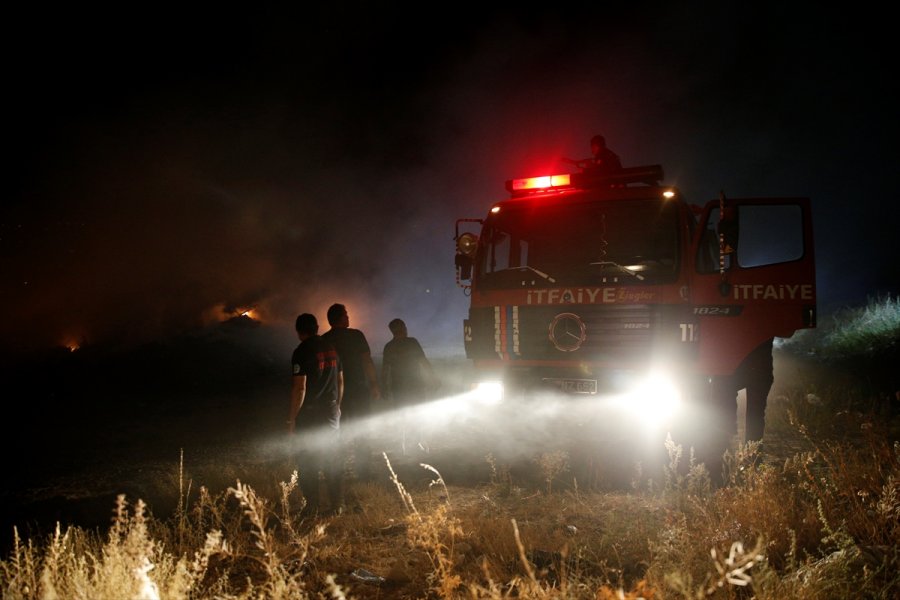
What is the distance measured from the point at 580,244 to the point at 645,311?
0.96m

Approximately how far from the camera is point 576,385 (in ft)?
15.3

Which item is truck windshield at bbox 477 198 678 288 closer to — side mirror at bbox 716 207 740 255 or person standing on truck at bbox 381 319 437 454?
side mirror at bbox 716 207 740 255

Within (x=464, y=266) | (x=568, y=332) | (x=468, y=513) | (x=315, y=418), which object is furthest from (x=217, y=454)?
(x=568, y=332)

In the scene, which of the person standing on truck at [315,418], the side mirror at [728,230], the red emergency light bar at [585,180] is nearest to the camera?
the person standing on truck at [315,418]

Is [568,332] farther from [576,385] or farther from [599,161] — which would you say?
[599,161]

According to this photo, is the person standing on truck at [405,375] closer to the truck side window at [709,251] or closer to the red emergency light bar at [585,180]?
the red emergency light bar at [585,180]

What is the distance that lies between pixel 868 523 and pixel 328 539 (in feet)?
10.8

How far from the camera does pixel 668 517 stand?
331 cm

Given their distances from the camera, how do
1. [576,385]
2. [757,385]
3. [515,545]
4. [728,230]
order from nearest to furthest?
[515,545]
[728,230]
[576,385]
[757,385]

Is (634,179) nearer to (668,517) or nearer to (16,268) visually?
(668,517)

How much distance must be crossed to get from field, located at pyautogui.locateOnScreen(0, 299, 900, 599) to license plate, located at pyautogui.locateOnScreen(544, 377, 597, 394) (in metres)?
0.41

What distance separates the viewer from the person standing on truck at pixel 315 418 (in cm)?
389

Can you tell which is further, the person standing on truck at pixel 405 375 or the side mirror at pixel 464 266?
the side mirror at pixel 464 266

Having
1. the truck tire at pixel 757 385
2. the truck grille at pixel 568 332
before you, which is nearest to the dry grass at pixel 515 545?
the truck tire at pixel 757 385
